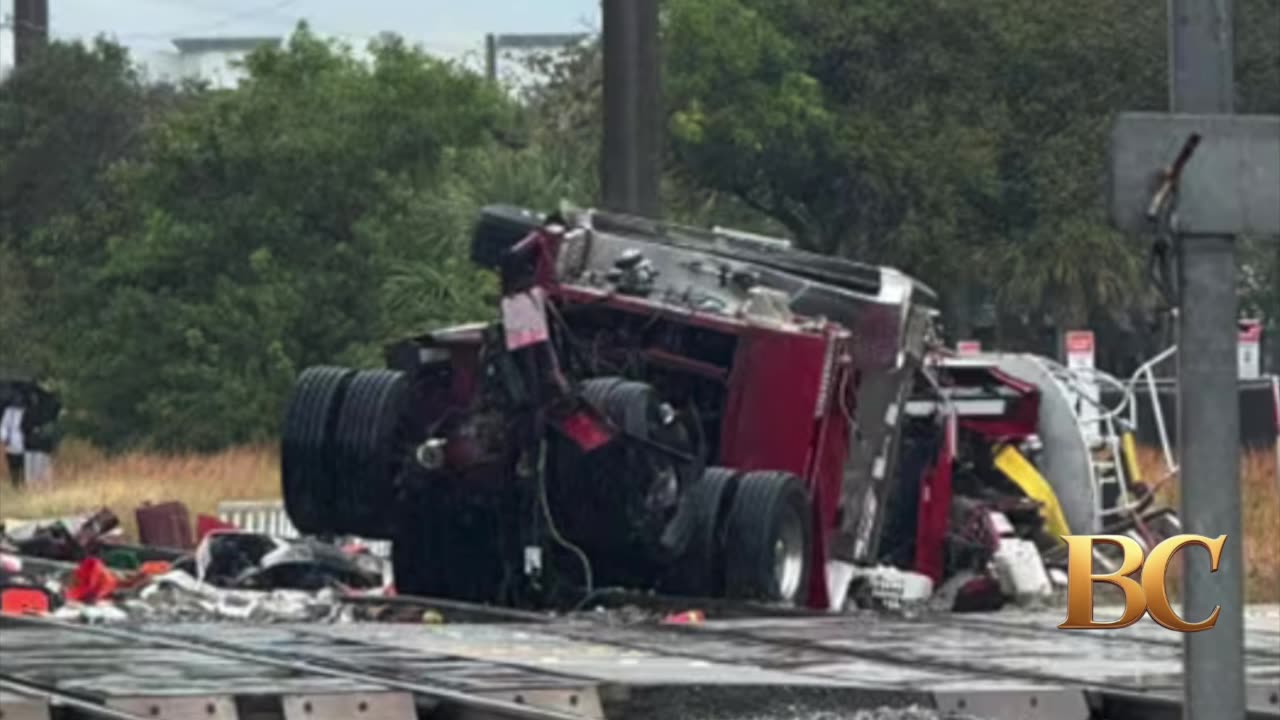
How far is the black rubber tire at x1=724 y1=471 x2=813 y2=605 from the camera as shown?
18.9 metres

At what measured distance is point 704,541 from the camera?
19.2 m

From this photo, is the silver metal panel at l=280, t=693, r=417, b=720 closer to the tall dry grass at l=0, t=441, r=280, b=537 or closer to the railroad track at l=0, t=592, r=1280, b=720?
the railroad track at l=0, t=592, r=1280, b=720

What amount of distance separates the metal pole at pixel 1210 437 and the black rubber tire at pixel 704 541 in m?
12.2

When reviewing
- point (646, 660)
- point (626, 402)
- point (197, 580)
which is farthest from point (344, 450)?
point (646, 660)

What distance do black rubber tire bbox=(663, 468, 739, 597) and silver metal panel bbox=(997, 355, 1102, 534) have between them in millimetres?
4093

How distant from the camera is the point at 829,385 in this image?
64.7 ft

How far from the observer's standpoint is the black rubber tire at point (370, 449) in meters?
19.7

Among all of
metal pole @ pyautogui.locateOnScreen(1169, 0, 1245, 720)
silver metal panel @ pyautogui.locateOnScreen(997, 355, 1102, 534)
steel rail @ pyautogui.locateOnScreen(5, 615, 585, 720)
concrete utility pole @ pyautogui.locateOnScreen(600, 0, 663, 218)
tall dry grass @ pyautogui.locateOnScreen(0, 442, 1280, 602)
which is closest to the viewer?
metal pole @ pyautogui.locateOnScreen(1169, 0, 1245, 720)

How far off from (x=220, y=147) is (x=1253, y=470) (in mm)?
20420

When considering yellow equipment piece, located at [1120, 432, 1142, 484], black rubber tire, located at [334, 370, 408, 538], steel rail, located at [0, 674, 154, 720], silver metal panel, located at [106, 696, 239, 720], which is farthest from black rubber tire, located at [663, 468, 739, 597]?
silver metal panel, located at [106, 696, 239, 720]

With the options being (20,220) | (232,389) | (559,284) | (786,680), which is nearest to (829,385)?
(559,284)

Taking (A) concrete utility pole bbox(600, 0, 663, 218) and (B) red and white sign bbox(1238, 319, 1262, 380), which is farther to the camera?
(A) concrete utility pole bbox(600, 0, 663, 218)

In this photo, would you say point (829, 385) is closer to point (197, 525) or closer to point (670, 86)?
point (197, 525)
